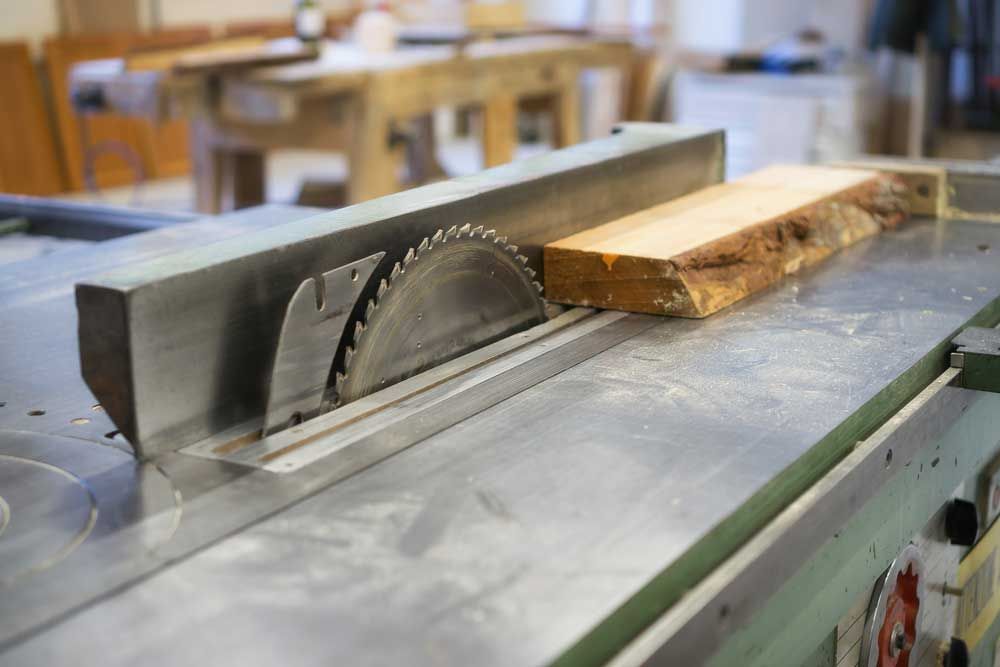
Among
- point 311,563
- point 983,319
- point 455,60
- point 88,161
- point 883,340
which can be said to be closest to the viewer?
point 311,563

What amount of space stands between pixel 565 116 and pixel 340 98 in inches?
62.3

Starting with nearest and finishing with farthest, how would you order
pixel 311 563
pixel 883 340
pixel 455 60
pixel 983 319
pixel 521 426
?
pixel 311 563, pixel 521 426, pixel 883 340, pixel 983 319, pixel 455 60

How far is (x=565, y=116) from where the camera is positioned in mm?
5113

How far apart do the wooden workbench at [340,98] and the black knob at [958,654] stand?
8.60 ft

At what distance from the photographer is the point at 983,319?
1.42 metres

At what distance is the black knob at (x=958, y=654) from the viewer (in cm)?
145

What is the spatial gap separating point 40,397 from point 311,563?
51 centimetres

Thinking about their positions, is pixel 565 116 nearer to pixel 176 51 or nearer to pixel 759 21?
pixel 176 51

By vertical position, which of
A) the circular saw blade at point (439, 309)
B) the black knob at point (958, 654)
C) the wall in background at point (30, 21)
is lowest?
the black knob at point (958, 654)

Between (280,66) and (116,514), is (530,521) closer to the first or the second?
(116,514)

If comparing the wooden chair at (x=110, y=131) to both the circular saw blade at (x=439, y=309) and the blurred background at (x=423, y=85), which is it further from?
the circular saw blade at (x=439, y=309)

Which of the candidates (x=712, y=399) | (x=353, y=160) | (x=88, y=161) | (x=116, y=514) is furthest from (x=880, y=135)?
(x=116, y=514)

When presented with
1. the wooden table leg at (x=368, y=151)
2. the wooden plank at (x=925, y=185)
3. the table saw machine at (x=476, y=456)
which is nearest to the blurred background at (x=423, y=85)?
the wooden table leg at (x=368, y=151)

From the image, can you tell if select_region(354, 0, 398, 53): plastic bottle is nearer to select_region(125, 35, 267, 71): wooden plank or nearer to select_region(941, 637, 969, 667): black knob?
select_region(125, 35, 267, 71): wooden plank
